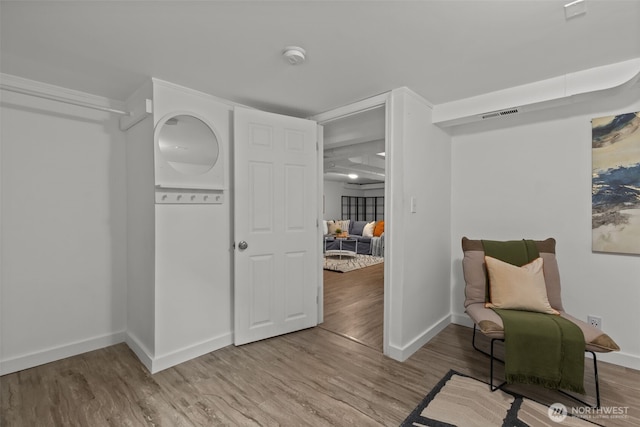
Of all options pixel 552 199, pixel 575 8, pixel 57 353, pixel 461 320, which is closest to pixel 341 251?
pixel 461 320

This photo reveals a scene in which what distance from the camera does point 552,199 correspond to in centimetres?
254

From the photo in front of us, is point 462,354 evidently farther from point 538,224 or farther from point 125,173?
point 125,173

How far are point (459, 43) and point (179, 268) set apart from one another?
246 cm

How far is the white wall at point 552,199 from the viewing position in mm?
2260

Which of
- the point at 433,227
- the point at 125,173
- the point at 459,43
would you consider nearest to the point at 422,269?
the point at 433,227

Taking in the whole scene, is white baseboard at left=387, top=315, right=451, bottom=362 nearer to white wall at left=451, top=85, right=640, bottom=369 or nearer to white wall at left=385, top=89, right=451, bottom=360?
white wall at left=385, top=89, right=451, bottom=360

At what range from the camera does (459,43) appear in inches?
68.9

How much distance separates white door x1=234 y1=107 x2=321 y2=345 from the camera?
8.43 ft

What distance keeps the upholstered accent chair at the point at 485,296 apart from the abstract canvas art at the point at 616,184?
0.36 metres

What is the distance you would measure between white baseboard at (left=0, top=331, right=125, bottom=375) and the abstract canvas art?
162 inches

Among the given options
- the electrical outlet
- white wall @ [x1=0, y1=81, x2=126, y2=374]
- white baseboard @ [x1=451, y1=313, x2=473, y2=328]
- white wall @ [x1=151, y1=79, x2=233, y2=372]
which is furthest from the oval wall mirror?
the electrical outlet

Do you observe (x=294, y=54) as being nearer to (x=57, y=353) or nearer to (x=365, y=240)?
(x=57, y=353)

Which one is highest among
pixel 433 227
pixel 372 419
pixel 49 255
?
pixel 433 227

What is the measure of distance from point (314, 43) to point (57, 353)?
300 cm
